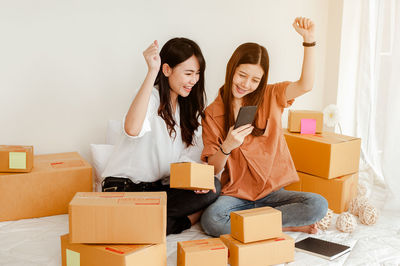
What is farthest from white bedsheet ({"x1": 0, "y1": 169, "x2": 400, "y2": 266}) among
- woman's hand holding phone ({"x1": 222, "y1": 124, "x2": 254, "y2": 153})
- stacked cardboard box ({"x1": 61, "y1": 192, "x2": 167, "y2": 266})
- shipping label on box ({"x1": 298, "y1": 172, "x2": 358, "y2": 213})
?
woman's hand holding phone ({"x1": 222, "y1": 124, "x2": 254, "y2": 153})

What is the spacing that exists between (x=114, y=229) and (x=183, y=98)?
885 mm

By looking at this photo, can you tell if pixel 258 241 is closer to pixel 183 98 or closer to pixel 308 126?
pixel 183 98

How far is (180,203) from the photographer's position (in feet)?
6.07

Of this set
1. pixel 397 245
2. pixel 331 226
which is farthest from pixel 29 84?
pixel 397 245

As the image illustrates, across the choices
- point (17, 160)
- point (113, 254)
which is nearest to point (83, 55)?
point (17, 160)

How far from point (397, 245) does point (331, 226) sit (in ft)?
1.02

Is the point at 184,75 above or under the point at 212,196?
above

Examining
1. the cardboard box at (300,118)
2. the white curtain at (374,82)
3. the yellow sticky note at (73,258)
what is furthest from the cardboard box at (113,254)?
the white curtain at (374,82)

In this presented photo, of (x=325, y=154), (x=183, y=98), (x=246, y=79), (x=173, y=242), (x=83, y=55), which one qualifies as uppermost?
(x=83, y=55)

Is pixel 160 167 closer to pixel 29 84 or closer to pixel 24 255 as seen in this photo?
pixel 24 255

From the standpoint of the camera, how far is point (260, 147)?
198 centimetres

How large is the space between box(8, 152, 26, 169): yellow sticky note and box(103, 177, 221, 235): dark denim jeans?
1.35ft

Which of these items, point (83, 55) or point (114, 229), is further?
point (83, 55)

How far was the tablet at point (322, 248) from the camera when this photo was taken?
1.61m
